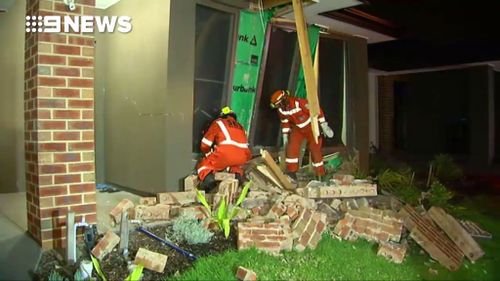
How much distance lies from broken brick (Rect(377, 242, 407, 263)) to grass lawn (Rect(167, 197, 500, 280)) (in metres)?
0.05

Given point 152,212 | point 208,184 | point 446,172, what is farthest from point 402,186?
point 152,212

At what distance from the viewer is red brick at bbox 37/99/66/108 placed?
8.87ft

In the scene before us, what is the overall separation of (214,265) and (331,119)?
5144mm

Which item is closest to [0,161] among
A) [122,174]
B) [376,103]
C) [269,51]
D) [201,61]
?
[122,174]

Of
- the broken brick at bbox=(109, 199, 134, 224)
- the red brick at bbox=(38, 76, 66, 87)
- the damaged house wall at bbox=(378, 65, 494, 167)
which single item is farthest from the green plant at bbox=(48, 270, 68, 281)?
the damaged house wall at bbox=(378, 65, 494, 167)

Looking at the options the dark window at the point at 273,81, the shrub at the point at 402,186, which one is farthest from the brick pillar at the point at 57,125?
the shrub at the point at 402,186

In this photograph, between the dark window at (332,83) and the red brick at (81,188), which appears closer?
the red brick at (81,188)

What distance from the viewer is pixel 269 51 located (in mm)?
5945

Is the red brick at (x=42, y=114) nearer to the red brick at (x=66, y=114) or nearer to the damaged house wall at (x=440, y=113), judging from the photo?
the red brick at (x=66, y=114)

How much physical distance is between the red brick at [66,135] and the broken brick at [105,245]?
2.61ft

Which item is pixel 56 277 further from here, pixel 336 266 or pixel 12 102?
pixel 12 102

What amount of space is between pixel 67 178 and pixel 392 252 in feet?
8.79

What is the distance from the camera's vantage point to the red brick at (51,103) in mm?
2705

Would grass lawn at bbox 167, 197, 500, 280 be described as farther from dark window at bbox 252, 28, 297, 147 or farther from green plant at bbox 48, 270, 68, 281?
dark window at bbox 252, 28, 297, 147
